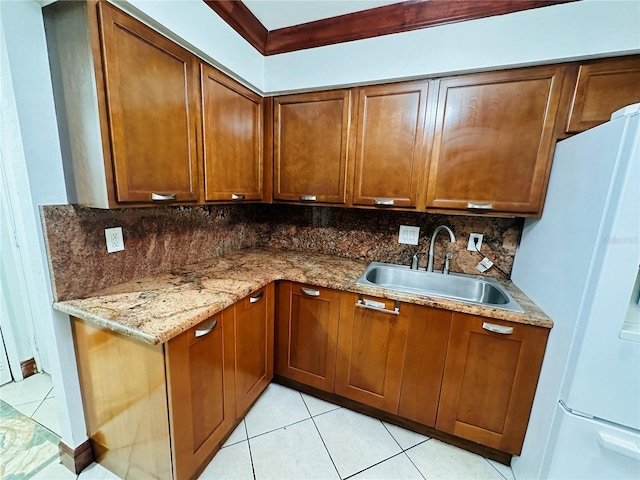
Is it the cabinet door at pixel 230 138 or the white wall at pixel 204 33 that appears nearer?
the white wall at pixel 204 33

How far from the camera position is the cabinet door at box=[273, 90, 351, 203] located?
1.67m

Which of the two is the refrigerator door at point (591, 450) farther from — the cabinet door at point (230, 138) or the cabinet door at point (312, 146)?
the cabinet door at point (230, 138)

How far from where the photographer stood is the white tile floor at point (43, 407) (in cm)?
125

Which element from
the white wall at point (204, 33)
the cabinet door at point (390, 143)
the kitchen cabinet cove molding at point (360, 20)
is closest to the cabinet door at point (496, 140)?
the cabinet door at point (390, 143)

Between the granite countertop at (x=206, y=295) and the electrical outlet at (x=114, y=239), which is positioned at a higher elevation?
the electrical outlet at (x=114, y=239)

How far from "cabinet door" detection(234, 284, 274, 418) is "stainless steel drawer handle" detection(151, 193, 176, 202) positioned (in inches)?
24.5

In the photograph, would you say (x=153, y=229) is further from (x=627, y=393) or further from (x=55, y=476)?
(x=627, y=393)

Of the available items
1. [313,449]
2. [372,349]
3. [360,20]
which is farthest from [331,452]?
[360,20]

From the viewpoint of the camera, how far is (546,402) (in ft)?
3.69

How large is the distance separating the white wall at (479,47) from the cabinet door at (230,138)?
13.7 inches

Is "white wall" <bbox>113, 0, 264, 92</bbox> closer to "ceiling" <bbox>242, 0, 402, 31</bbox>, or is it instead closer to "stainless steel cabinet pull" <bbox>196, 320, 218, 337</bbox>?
"ceiling" <bbox>242, 0, 402, 31</bbox>

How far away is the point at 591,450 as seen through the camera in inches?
37.6

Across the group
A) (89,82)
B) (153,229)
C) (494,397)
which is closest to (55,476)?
(153,229)

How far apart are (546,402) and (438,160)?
1.27 meters
